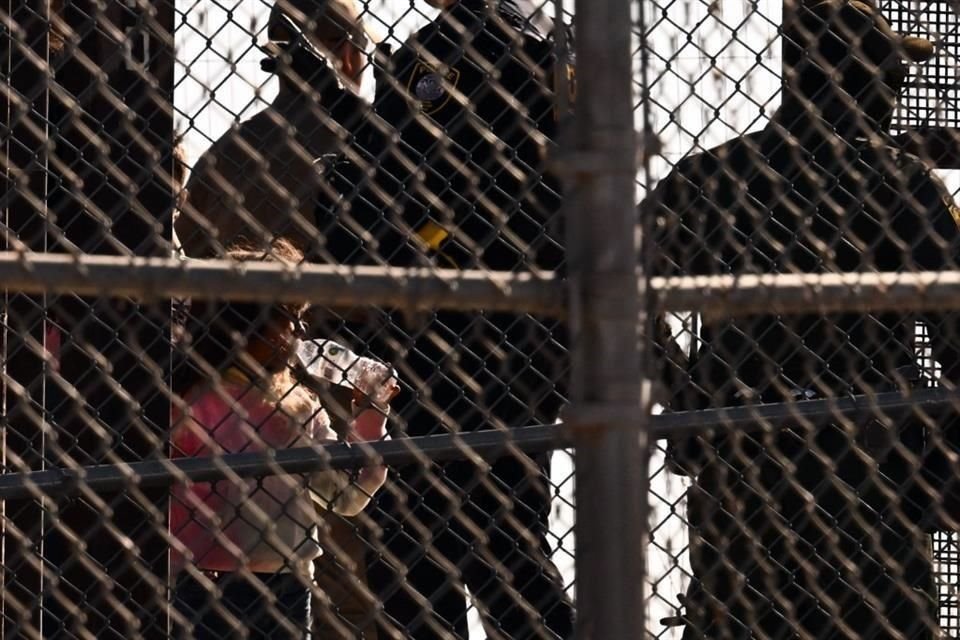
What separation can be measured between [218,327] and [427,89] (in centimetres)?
73

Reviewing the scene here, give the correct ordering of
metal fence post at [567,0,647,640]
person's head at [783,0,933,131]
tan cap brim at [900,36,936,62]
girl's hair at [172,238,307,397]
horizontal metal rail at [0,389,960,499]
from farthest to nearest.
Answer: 1. tan cap brim at [900,36,936,62]
2. person's head at [783,0,933,131]
3. girl's hair at [172,238,307,397]
4. horizontal metal rail at [0,389,960,499]
5. metal fence post at [567,0,647,640]

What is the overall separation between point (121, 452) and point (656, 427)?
4.38 feet

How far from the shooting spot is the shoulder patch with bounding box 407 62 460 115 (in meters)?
3.86

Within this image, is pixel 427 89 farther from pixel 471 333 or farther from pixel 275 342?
pixel 275 342

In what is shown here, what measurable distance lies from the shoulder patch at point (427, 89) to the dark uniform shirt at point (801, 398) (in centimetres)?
56

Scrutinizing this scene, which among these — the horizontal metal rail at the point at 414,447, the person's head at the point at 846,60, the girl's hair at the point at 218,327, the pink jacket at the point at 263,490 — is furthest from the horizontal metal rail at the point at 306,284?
the person's head at the point at 846,60

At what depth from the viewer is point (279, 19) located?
371 cm

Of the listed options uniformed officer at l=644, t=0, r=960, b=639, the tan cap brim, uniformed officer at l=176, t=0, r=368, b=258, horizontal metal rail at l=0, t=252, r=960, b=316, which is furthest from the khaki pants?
horizontal metal rail at l=0, t=252, r=960, b=316

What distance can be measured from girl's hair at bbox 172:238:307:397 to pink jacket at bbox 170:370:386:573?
0.06 metres

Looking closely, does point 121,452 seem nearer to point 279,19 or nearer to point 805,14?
point 279,19

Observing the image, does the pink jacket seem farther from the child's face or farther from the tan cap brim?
the tan cap brim

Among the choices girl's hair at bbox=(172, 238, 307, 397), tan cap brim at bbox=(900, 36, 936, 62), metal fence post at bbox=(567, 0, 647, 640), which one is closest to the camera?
metal fence post at bbox=(567, 0, 647, 640)

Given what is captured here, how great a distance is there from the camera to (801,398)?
407cm

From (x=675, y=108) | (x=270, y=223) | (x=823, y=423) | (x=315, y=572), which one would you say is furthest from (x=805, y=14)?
(x=315, y=572)
